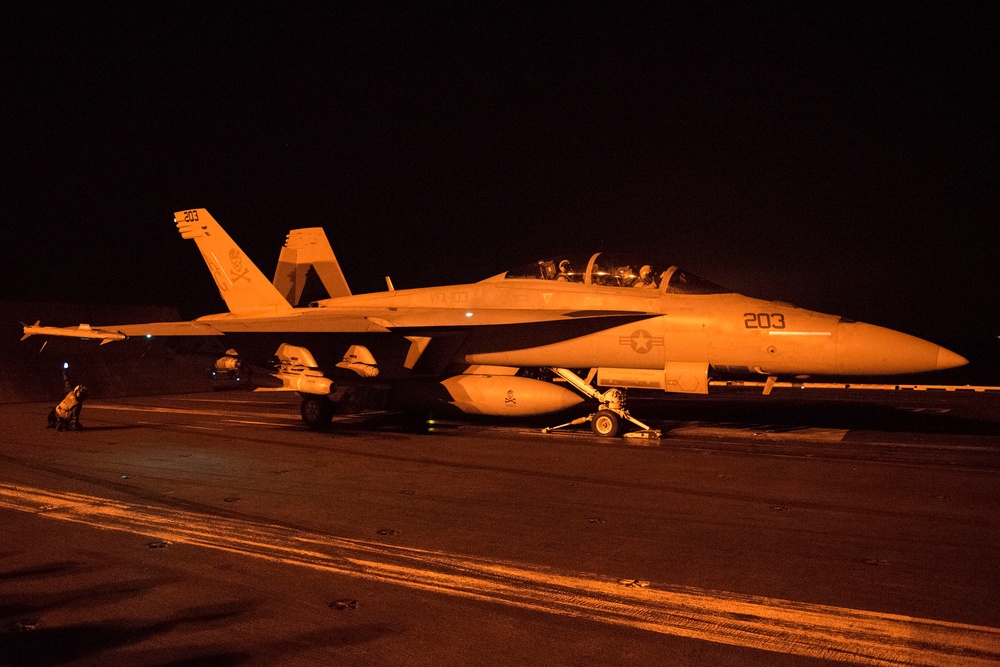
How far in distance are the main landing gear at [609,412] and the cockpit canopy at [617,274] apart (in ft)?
5.18

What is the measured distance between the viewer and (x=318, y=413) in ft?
42.8

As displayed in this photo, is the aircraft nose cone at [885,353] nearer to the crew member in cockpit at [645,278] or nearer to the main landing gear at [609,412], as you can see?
the crew member in cockpit at [645,278]

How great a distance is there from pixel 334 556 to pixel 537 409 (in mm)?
6676

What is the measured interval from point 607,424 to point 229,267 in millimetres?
9309

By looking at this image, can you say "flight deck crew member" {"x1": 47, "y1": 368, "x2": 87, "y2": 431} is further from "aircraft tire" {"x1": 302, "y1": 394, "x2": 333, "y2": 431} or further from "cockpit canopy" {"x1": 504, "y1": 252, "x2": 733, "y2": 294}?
"cockpit canopy" {"x1": 504, "y1": 252, "x2": 733, "y2": 294}

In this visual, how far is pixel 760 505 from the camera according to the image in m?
6.65

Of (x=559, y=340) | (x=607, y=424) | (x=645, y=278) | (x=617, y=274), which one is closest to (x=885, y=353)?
(x=645, y=278)

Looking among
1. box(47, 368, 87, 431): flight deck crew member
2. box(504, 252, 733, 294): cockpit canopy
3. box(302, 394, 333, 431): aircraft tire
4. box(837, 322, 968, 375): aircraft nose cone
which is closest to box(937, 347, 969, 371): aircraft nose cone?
box(837, 322, 968, 375): aircraft nose cone

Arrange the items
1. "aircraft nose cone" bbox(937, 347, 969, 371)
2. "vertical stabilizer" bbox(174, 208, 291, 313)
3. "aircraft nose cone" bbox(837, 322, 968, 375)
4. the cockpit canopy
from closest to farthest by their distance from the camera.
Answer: "aircraft nose cone" bbox(937, 347, 969, 371)
"aircraft nose cone" bbox(837, 322, 968, 375)
the cockpit canopy
"vertical stabilizer" bbox(174, 208, 291, 313)

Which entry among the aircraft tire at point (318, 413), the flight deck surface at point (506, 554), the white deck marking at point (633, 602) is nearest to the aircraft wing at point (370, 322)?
the aircraft tire at point (318, 413)

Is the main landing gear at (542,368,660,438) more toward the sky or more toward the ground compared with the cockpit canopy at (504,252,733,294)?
more toward the ground

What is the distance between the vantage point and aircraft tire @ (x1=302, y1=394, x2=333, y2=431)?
13031mm

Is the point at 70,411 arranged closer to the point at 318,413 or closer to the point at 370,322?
the point at 318,413

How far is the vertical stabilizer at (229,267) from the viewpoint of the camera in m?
15.8
